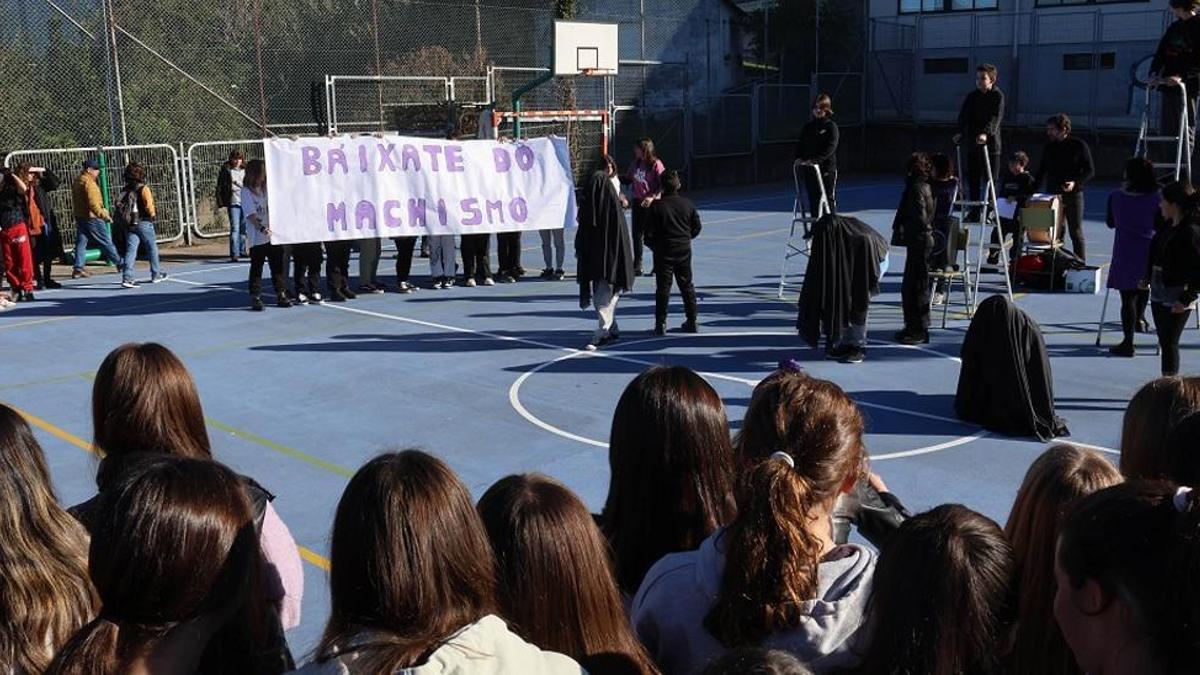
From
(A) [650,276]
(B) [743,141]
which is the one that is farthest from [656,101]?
(A) [650,276]

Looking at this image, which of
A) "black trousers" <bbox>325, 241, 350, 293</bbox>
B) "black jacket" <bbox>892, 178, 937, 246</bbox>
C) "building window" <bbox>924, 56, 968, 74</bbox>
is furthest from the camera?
"building window" <bbox>924, 56, 968, 74</bbox>

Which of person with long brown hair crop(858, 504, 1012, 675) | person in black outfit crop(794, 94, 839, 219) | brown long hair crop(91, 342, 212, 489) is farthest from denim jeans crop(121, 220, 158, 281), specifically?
person with long brown hair crop(858, 504, 1012, 675)

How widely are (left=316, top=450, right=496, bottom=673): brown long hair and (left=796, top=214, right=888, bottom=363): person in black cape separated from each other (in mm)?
8433

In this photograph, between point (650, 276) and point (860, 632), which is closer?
point (860, 632)

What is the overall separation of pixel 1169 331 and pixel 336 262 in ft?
32.2

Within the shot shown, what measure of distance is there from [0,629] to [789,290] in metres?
12.8

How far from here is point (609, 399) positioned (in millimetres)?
9719

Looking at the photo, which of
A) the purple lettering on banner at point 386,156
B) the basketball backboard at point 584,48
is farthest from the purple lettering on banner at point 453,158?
the basketball backboard at point 584,48

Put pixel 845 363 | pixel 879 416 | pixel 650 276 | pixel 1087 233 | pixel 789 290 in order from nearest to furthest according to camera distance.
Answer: pixel 879 416 → pixel 845 363 → pixel 789 290 → pixel 650 276 → pixel 1087 233

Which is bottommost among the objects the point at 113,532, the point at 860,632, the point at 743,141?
the point at 860,632

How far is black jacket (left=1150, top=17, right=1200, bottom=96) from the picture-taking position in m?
12.1

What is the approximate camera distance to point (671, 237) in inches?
459

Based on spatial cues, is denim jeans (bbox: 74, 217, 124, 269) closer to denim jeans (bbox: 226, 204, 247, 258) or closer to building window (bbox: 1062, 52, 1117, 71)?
denim jeans (bbox: 226, 204, 247, 258)

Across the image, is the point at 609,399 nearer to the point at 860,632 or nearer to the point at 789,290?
the point at 789,290
